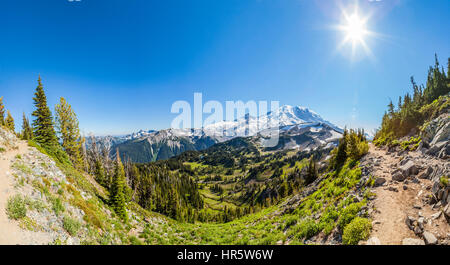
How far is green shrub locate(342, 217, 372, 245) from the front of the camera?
7.14m

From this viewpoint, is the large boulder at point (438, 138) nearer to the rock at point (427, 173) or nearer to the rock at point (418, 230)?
the rock at point (427, 173)

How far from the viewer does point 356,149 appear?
22344 millimetres

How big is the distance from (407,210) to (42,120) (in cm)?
5009

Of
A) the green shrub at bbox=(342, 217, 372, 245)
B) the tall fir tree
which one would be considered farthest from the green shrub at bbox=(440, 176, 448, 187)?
the tall fir tree

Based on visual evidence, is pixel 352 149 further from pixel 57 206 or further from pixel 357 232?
pixel 57 206

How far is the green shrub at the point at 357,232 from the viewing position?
7.14m

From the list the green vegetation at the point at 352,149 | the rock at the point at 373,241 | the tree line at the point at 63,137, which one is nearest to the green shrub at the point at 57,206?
the tree line at the point at 63,137

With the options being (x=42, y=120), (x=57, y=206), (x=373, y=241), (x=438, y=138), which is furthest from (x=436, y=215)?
(x=42, y=120)

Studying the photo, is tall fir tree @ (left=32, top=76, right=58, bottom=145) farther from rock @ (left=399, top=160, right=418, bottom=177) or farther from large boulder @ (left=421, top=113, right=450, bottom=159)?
large boulder @ (left=421, top=113, right=450, bottom=159)

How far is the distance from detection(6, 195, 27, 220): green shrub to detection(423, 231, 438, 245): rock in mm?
18495

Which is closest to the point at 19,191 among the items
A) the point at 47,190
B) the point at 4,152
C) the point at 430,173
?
the point at 47,190
